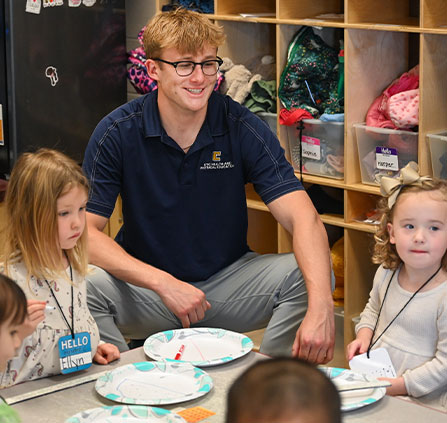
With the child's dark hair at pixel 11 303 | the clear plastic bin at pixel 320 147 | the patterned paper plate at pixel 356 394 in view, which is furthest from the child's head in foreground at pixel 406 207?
the child's dark hair at pixel 11 303

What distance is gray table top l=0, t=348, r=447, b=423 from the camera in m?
1.71

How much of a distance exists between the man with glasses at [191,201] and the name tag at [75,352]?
58 cm

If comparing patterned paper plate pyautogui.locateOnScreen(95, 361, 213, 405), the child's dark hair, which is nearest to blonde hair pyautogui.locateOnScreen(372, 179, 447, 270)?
A: patterned paper plate pyautogui.locateOnScreen(95, 361, 213, 405)

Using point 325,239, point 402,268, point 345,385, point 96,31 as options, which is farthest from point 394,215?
point 96,31

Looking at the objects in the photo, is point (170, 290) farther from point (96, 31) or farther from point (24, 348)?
point (96, 31)

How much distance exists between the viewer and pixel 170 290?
98.3 inches

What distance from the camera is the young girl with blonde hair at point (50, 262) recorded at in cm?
193

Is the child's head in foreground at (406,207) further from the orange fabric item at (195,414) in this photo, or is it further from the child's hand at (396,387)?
the orange fabric item at (195,414)

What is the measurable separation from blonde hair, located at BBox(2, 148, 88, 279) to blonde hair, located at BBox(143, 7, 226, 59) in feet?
2.53

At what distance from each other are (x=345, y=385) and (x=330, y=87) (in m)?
1.65

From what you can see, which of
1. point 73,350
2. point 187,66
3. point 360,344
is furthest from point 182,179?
point 73,350

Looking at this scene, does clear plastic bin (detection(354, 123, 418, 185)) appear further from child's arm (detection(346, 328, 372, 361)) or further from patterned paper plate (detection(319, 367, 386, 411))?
patterned paper plate (detection(319, 367, 386, 411))

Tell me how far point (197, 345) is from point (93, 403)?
0.39 meters

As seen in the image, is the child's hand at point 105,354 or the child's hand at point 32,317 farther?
the child's hand at point 105,354
